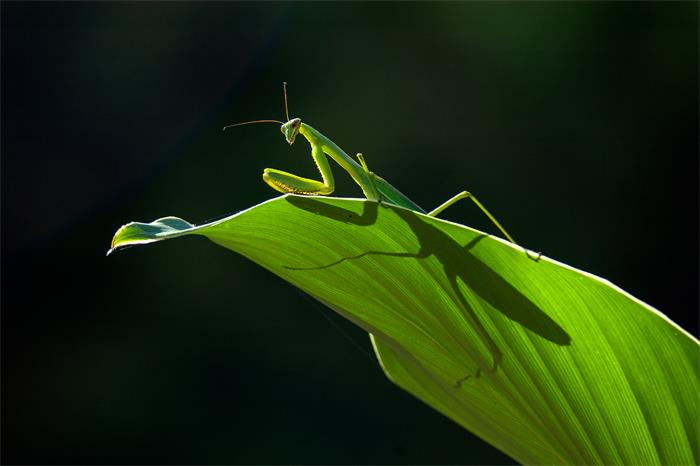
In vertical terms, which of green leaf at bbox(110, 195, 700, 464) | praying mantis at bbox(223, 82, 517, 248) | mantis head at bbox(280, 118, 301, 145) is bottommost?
green leaf at bbox(110, 195, 700, 464)

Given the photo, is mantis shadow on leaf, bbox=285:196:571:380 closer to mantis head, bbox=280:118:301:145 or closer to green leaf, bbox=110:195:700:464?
green leaf, bbox=110:195:700:464

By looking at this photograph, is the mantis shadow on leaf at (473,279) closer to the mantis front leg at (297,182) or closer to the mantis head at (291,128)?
the mantis front leg at (297,182)

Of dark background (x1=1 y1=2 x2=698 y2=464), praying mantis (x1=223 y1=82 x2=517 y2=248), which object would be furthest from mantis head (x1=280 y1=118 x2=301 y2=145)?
dark background (x1=1 y1=2 x2=698 y2=464)

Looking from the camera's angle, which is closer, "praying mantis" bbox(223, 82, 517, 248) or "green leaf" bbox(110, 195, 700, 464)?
"green leaf" bbox(110, 195, 700, 464)

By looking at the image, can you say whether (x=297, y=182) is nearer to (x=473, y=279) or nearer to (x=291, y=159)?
(x=473, y=279)

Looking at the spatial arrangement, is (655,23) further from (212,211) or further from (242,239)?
(242,239)

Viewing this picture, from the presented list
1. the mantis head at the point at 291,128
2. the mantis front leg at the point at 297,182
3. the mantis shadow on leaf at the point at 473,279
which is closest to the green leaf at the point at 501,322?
the mantis shadow on leaf at the point at 473,279

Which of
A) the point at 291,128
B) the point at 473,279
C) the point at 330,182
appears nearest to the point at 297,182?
the point at 330,182
